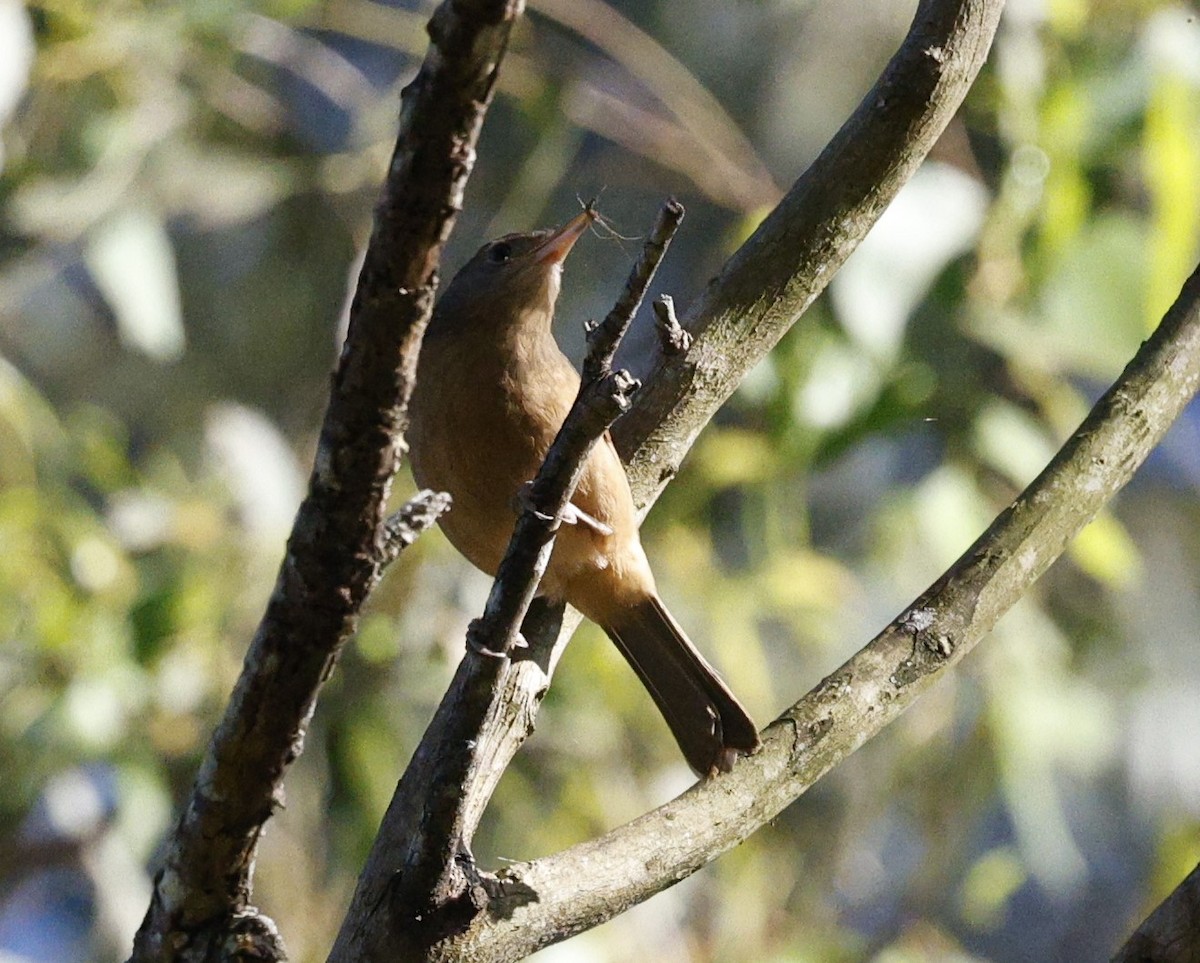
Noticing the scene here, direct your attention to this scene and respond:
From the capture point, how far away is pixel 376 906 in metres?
2.08

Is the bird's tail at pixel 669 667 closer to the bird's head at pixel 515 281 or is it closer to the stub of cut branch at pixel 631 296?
the bird's head at pixel 515 281

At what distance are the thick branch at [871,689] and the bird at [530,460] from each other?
48 centimetres

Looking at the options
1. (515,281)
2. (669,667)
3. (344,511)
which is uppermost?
(515,281)

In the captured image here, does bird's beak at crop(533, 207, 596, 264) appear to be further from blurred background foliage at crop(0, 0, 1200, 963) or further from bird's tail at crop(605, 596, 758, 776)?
bird's tail at crop(605, 596, 758, 776)

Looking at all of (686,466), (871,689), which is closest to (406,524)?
(871,689)

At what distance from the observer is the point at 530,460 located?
317cm

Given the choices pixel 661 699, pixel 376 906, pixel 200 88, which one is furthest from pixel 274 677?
pixel 200 88

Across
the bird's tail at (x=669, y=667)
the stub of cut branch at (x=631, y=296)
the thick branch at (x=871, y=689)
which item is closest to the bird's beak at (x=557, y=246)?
the bird's tail at (x=669, y=667)

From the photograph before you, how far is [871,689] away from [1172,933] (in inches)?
22.4

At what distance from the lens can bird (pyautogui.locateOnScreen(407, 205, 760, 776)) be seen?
Answer: 3.11 metres

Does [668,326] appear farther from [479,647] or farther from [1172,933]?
[1172,933]

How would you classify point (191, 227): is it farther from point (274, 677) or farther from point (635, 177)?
point (274, 677)

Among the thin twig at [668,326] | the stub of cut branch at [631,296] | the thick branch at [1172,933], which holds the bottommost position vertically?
the thick branch at [1172,933]

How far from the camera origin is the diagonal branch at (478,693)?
1871 millimetres
